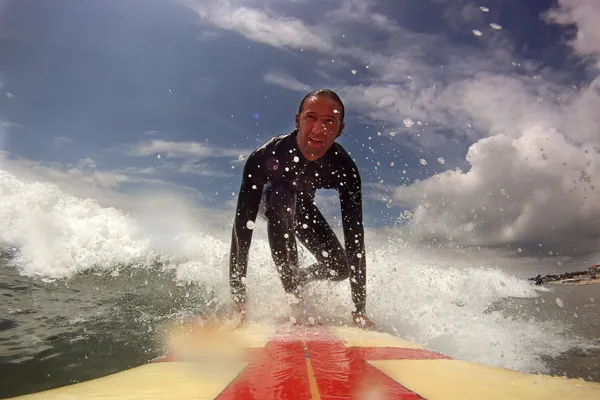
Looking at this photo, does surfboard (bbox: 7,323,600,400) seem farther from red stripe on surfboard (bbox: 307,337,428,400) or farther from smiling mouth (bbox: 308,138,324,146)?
smiling mouth (bbox: 308,138,324,146)

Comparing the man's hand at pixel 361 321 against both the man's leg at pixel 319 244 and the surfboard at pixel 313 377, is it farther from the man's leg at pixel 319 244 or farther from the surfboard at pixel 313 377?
the surfboard at pixel 313 377

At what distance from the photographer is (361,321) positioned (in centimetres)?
312

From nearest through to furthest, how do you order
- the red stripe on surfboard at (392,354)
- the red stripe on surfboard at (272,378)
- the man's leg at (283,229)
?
the red stripe on surfboard at (272,378) → the red stripe on surfboard at (392,354) → the man's leg at (283,229)

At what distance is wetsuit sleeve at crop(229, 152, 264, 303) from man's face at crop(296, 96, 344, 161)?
50cm

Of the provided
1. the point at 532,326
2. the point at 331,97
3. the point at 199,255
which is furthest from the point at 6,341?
the point at 199,255

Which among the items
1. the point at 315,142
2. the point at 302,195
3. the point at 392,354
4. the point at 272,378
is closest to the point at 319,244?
the point at 302,195

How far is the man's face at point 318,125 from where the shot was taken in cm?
310

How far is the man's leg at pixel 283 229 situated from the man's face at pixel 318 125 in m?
0.49

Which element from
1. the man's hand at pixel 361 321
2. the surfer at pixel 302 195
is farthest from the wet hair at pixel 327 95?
the man's hand at pixel 361 321

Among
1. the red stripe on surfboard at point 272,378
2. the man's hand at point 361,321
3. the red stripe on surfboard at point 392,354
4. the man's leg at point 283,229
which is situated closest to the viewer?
the red stripe on surfboard at point 272,378

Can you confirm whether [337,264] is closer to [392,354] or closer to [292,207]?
[292,207]

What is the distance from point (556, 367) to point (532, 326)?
197cm

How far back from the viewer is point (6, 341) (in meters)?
2.56

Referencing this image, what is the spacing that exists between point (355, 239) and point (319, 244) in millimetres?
759
